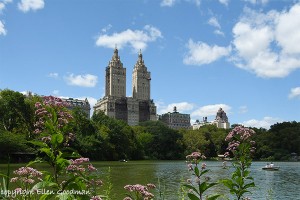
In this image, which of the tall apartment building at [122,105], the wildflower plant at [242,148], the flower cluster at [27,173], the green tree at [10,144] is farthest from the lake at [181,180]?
the tall apartment building at [122,105]

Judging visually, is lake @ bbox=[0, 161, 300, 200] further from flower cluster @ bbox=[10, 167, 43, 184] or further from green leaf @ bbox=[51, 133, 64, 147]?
green leaf @ bbox=[51, 133, 64, 147]

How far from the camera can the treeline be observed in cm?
5944

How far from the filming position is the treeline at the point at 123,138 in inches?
2340

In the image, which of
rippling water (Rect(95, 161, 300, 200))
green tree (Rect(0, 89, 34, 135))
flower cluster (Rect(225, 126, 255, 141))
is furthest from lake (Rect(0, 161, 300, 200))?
green tree (Rect(0, 89, 34, 135))

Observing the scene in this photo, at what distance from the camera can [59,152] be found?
→ 184 inches

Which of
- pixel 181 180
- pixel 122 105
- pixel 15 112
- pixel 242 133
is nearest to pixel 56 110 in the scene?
pixel 181 180

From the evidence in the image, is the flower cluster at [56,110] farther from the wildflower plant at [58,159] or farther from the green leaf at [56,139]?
the green leaf at [56,139]

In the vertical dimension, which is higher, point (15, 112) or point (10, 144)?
point (15, 112)

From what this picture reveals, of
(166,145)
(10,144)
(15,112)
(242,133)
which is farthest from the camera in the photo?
(166,145)

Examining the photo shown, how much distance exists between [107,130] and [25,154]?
29.5m

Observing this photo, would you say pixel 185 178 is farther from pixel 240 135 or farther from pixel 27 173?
pixel 27 173

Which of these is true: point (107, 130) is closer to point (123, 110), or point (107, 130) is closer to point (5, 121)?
point (5, 121)

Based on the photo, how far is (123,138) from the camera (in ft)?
287

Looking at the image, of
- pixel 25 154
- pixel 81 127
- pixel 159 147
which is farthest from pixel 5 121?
pixel 159 147
